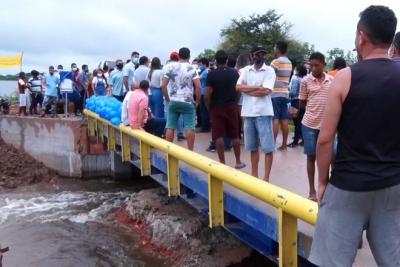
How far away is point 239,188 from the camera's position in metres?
4.65

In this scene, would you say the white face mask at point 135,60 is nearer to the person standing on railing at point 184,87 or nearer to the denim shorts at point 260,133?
the person standing on railing at point 184,87

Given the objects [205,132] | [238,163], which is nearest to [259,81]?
[238,163]

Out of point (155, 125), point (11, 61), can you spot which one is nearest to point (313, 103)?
point (155, 125)

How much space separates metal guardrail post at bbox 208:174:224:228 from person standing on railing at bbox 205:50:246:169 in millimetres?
1230

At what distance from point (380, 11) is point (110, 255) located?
640 cm

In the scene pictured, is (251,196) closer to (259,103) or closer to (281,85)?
(259,103)

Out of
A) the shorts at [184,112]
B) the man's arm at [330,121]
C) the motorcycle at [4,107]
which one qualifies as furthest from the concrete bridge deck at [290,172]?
the motorcycle at [4,107]

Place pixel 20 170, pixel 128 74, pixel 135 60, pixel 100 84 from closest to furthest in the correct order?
1. pixel 128 74
2. pixel 135 60
3. pixel 20 170
4. pixel 100 84

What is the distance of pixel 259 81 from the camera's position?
18.5 ft

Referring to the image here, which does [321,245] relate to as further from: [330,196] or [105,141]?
[105,141]

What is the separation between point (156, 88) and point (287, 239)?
6273 millimetres

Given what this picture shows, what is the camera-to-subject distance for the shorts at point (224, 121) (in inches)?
261

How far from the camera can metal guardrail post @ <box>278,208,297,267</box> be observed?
13.1ft

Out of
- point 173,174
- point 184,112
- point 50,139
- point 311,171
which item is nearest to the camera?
point 311,171
